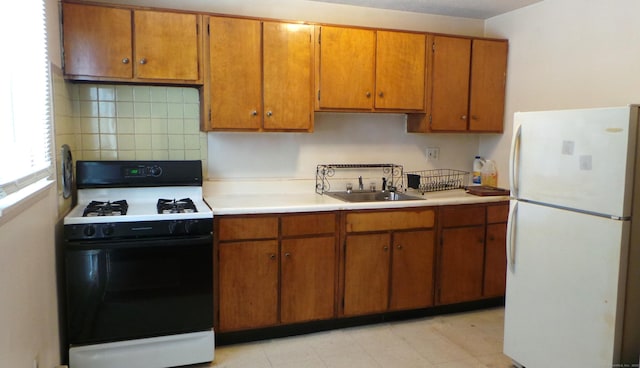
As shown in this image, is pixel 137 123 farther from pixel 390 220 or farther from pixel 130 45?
pixel 390 220

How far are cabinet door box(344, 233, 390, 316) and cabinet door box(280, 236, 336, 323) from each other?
117mm

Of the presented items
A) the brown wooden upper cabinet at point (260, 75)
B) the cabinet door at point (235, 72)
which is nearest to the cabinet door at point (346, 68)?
the brown wooden upper cabinet at point (260, 75)

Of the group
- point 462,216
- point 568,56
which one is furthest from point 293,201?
point 568,56

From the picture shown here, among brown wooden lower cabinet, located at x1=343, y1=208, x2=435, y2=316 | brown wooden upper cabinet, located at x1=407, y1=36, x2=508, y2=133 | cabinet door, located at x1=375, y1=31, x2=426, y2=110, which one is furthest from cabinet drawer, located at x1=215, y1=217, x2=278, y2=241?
brown wooden upper cabinet, located at x1=407, y1=36, x2=508, y2=133

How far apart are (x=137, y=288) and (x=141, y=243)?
0.25 m

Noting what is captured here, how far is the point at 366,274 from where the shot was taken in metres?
3.19

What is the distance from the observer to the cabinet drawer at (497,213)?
3498 mm

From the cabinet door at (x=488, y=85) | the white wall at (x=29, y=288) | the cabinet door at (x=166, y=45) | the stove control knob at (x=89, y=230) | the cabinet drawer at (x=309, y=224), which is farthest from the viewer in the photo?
the cabinet door at (x=488, y=85)

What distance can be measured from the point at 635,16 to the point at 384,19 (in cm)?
167

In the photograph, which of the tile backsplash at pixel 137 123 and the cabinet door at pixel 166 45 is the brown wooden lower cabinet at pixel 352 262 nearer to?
the tile backsplash at pixel 137 123

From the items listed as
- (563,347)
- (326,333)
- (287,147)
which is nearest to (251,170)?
(287,147)

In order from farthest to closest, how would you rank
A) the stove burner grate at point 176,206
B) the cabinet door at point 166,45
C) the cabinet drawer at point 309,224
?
the cabinet drawer at point 309,224 < the cabinet door at point 166,45 < the stove burner grate at point 176,206

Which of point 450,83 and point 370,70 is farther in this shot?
point 450,83

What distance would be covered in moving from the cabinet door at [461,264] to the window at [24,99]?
2.57 m
